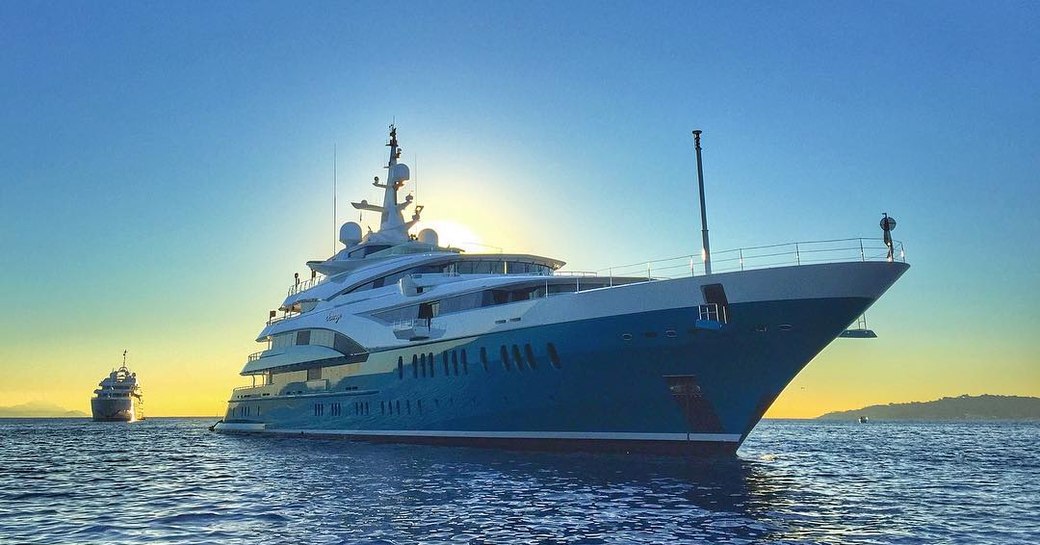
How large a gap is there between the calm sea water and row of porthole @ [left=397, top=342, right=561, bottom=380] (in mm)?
3368

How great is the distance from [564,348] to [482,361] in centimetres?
414

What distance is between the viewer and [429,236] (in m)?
44.7

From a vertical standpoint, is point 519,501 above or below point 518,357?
below

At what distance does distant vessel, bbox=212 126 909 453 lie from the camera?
2238 centimetres

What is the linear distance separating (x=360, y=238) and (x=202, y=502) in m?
30.2

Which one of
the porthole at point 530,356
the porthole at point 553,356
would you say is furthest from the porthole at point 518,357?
the porthole at point 553,356

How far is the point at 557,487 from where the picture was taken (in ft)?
59.5

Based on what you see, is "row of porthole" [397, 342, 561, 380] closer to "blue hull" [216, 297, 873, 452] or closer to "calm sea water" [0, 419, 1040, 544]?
"blue hull" [216, 297, 873, 452]

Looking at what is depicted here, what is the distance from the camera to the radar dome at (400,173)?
46.7 m

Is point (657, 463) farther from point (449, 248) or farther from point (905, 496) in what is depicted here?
point (449, 248)

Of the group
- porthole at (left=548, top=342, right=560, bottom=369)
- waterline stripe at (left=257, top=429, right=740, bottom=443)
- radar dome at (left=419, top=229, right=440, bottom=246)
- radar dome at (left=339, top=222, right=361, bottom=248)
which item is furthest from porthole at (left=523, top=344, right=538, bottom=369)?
radar dome at (left=339, top=222, right=361, bottom=248)

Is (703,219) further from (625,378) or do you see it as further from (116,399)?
(116,399)

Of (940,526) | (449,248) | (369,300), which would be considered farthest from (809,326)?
(449,248)

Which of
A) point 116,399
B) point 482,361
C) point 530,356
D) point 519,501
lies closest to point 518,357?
point 530,356
